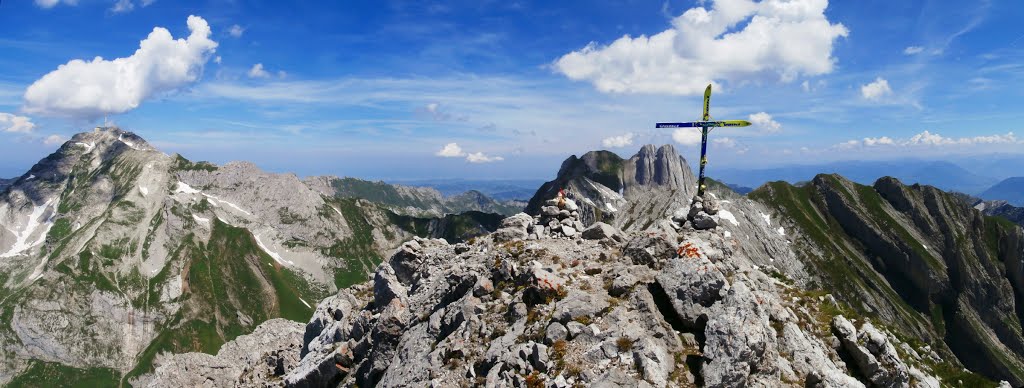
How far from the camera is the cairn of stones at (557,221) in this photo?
38281mm

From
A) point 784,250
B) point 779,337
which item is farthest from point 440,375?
point 784,250

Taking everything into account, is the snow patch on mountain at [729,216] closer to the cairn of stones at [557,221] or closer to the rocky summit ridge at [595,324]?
the rocky summit ridge at [595,324]

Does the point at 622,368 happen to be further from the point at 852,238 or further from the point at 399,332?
the point at 852,238

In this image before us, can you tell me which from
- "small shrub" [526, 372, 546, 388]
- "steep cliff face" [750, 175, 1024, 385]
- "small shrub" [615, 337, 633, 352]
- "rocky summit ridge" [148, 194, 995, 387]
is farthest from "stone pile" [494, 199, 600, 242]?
"steep cliff face" [750, 175, 1024, 385]

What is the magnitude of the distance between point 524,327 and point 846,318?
1974 cm

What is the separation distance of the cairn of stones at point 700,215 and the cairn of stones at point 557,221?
26.1 ft

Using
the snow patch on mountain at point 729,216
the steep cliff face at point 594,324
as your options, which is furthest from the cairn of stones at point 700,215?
the snow patch on mountain at point 729,216

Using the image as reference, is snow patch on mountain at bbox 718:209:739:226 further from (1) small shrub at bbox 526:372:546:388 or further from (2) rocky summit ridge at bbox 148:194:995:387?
(1) small shrub at bbox 526:372:546:388

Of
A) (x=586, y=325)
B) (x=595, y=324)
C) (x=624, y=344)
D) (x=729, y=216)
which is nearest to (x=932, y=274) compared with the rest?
(x=729, y=216)

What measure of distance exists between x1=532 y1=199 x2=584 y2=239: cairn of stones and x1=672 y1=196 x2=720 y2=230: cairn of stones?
26.1 ft

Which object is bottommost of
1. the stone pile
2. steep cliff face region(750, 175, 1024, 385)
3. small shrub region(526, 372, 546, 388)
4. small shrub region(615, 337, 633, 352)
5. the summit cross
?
steep cliff face region(750, 175, 1024, 385)

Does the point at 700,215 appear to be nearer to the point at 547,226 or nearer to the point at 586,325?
the point at 547,226

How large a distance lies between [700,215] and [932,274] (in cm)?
19614

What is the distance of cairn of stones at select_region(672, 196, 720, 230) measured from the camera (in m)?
38.0
